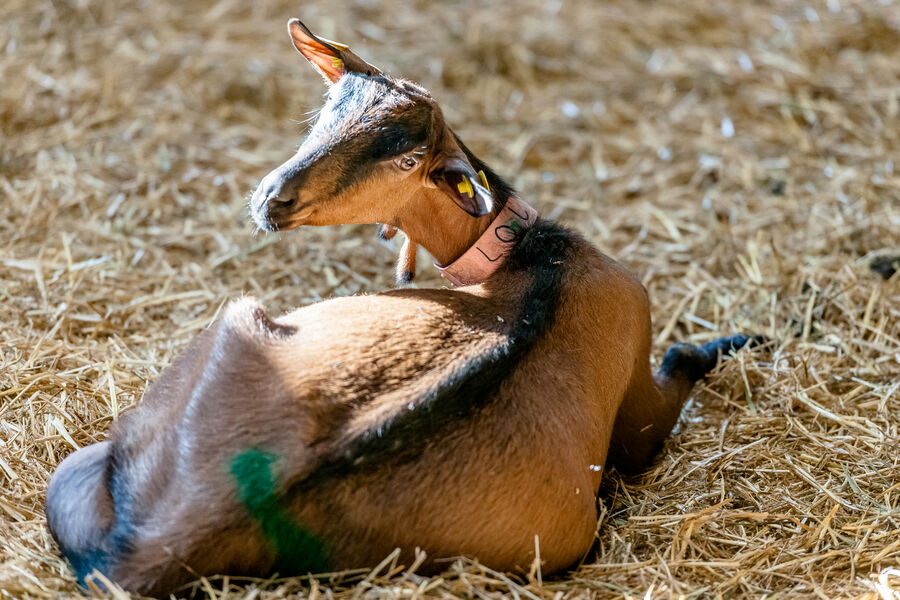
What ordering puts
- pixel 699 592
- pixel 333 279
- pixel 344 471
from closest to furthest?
pixel 344 471 → pixel 699 592 → pixel 333 279

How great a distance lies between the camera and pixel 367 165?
4.04 metres

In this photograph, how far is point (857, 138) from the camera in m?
7.37

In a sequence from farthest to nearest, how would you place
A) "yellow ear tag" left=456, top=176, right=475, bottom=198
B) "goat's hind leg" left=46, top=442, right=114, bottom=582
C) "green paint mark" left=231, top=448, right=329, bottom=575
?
"yellow ear tag" left=456, top=176, right=475, bottom=198 < "goat's hind leg" left=46, top=442, right=114, bottom=582 < "green paint mark" left=231, top=448, right=329, bottom=575

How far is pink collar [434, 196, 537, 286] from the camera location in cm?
427

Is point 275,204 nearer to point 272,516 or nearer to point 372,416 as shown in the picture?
point 372,416

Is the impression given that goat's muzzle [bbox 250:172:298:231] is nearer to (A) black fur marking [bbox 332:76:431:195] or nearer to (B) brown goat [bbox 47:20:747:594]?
(B) brown goat [bbox 47:20:747:594]

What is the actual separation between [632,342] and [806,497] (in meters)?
0.93

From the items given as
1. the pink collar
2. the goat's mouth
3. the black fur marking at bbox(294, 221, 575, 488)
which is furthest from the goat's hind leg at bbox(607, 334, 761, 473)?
the goat's mouth

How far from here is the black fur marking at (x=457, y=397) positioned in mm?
3070

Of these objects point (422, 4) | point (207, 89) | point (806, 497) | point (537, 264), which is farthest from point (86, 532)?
point (422, 4)

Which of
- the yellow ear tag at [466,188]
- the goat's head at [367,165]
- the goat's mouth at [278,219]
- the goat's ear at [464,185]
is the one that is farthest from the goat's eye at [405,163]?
the goat's mouth at [278,219]

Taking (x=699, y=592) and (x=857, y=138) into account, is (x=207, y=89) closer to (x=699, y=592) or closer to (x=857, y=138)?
(x=857, y=138)

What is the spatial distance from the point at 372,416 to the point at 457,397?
11.9 inches

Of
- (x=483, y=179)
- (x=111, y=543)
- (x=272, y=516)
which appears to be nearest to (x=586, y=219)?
(x=483, y=179)
